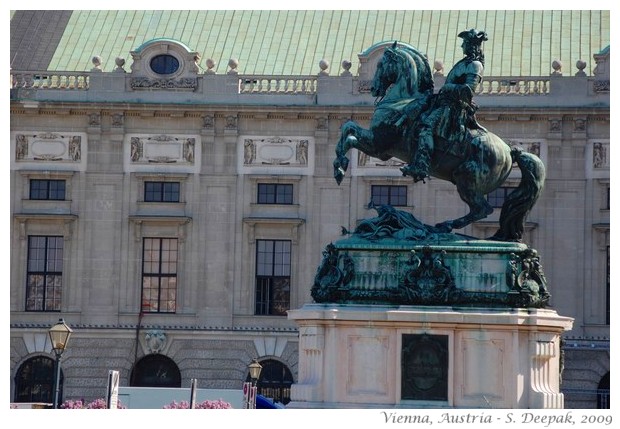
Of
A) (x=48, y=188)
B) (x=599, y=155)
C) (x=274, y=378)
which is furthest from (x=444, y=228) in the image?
(x=48, y=188)

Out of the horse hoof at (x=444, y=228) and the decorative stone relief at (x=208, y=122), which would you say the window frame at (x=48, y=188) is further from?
the horse hoof at (x=444, y=228)

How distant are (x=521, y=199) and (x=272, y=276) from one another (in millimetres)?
35040

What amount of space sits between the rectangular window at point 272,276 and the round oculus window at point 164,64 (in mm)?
6051

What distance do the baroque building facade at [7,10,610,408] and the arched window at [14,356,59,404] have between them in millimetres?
62

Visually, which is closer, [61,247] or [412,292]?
[412,292]

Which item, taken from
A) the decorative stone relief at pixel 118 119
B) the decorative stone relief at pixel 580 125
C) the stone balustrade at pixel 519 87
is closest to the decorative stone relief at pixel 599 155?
the decorative stone relief at pixel 580 125

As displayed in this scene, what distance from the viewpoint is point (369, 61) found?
64500mm

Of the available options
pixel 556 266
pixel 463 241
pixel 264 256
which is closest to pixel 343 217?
pixel 264 256

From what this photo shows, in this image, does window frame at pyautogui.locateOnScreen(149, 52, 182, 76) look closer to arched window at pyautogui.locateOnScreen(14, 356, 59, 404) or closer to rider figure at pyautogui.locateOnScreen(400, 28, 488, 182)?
arched window at pyautogui.locateOnScreen(14, 356, 59, 404)

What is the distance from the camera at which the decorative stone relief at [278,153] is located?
65.4m

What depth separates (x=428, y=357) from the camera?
2870cm

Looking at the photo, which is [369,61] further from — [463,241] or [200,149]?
[463,241]

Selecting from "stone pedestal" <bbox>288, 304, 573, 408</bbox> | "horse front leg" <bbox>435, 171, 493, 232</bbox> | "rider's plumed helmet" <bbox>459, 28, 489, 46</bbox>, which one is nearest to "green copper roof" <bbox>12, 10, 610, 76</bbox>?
"rider's plumed helmet" <bbox>459, 28, 489, 46</bbox>
